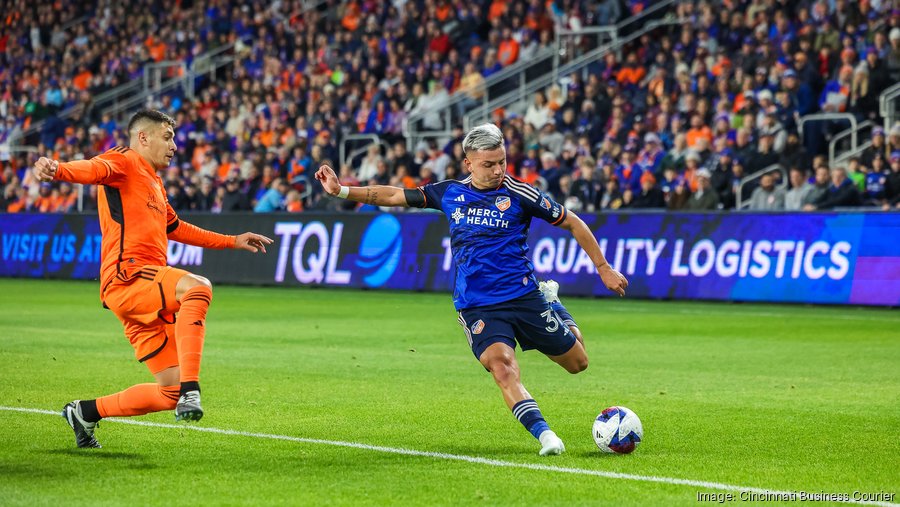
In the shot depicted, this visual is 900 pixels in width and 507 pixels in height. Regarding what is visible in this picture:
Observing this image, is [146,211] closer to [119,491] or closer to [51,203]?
[119,491]

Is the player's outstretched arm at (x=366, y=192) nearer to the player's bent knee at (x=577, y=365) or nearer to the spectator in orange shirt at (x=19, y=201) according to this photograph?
the player's bent knee at (x=577, y=365)

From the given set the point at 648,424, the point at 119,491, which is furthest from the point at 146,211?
the point at 648,424

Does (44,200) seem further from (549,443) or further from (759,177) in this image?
(549,443)

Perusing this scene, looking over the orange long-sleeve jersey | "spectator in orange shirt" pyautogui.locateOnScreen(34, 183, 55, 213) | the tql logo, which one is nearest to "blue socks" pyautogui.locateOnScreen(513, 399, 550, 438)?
the orange long-sleeve jersey

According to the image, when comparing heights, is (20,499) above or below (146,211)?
below

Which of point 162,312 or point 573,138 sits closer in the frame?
point 162,312

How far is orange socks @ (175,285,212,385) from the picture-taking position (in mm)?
7801

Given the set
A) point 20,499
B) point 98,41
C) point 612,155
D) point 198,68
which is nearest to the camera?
point 20,499

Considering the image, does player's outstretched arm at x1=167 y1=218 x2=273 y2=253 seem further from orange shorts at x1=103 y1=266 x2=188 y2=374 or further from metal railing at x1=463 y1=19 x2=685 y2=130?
metal railing at x1=463 y1=19 x2=685 y2=130

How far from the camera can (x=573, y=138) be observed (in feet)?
90.2

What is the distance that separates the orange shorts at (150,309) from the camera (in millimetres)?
8148

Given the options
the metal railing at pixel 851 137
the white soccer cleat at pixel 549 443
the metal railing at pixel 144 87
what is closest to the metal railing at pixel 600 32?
the metal railing at pixel 851 137

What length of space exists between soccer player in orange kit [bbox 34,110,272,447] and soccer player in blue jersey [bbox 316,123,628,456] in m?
1.12

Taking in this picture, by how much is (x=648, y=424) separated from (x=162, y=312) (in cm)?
372
